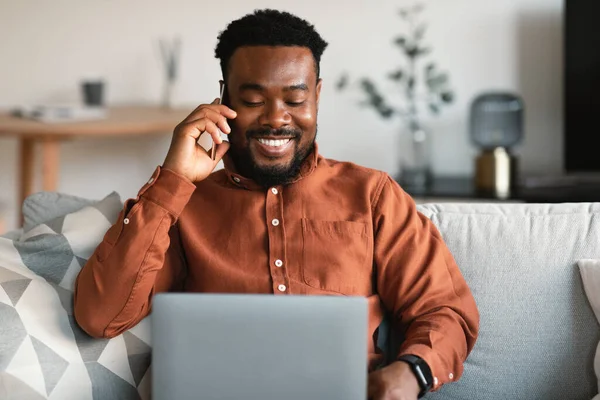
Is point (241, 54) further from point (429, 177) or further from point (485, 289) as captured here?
point (429, 177)

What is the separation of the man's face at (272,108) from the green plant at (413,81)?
66.8 inches

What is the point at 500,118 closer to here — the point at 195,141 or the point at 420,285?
the point at 420,285

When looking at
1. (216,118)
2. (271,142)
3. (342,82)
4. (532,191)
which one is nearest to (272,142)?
(271,142)

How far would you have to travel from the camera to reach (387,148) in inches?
135

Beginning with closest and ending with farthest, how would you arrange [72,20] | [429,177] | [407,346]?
[407,346]
[429,177]
[72,20]

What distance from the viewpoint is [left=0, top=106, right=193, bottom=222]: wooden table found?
10.1 ft

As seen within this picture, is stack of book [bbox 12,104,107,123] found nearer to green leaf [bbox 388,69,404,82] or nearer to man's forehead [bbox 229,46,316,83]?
green leaf [bbox 388,69,404,82]

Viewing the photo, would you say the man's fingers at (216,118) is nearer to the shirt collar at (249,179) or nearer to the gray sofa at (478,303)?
the shirt collar at (249,179)

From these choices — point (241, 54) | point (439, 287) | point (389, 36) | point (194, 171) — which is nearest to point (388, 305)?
point (439, 287)

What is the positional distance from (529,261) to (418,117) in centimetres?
175

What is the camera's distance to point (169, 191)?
152 cm

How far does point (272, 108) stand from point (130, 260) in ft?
1.21

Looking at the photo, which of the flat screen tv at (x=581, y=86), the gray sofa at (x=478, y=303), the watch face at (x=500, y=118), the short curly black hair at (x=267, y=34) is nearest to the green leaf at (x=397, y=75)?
the watch face at (x=500, y=118)

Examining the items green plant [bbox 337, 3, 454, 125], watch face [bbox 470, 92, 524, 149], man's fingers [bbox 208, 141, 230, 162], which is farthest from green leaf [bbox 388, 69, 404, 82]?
man's fingers [bbox 208, 141, 230, 162]
